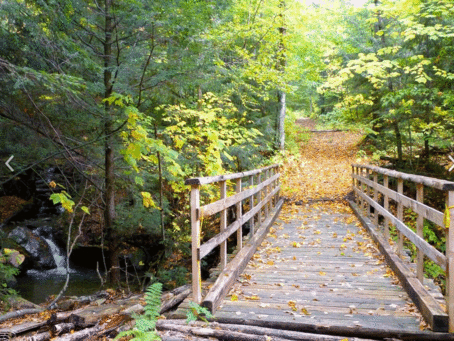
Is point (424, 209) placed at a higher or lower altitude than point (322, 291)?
higher

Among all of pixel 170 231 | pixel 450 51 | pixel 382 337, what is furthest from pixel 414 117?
pixel 382 337

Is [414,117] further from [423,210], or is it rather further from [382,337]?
[382,337]

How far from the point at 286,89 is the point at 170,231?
676 cm

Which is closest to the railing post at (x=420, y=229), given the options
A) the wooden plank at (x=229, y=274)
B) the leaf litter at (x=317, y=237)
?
the leaf litter at (x=317, y=237)

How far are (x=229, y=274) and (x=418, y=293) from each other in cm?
215

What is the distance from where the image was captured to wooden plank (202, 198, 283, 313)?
12.4 ft

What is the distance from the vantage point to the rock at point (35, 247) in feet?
33.6

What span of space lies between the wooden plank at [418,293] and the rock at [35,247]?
9.10 m

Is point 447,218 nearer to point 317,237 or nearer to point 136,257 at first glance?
point 317,237

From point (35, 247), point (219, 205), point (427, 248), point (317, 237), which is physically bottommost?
point (35, 247)

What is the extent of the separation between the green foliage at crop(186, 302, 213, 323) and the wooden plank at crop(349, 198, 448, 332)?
6.79 ft

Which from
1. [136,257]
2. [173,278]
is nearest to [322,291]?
[173,278]

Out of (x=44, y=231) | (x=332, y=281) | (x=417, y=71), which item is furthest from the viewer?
(x=44, y=231)

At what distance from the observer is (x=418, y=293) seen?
148 inches
